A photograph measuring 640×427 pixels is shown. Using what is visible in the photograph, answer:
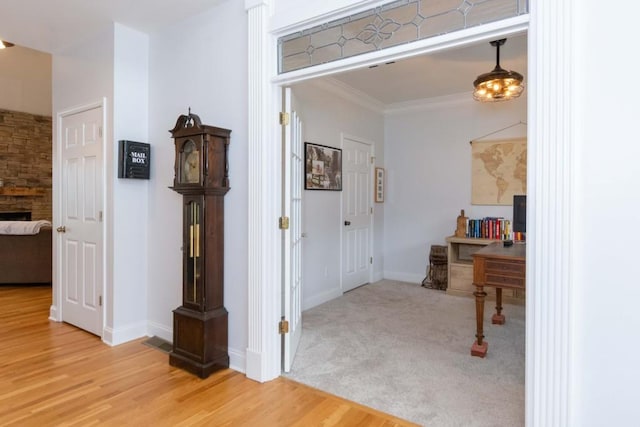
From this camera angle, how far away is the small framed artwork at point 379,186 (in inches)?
223

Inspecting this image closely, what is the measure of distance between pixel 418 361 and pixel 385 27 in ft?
7.47

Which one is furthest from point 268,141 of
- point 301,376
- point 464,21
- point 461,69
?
point 461,69

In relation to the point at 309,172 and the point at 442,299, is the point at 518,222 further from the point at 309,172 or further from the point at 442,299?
the point at 309,172

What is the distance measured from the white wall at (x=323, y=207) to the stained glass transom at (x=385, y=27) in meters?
1.50

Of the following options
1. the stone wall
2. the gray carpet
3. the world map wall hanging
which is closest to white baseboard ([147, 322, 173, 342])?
the gray carpet

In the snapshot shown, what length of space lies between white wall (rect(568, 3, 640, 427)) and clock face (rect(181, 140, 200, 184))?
2.16 m

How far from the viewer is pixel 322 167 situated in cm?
445

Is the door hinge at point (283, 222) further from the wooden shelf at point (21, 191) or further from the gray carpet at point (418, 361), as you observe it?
the wooden shelf at point (21, 191)

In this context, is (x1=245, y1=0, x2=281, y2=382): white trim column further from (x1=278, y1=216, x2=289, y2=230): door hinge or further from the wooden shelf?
the wooden shelf

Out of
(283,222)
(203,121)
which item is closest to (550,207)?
(283,222)

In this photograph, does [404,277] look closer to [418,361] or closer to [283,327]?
[418,361]

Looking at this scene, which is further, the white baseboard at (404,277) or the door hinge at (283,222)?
the white baseboard at (404,277)

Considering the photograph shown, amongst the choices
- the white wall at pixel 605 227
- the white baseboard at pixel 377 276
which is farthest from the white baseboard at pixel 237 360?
the white baseboard at pixel 377 276

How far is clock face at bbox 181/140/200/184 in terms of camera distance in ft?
8.59
